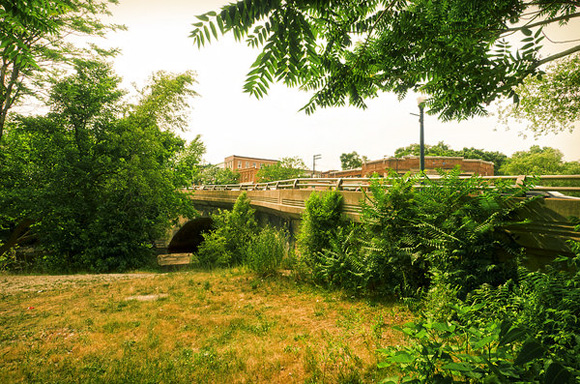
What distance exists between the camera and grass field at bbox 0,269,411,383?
3434 mm

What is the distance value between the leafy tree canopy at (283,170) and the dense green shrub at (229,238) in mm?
37981

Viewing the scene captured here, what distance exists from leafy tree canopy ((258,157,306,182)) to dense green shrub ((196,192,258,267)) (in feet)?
125

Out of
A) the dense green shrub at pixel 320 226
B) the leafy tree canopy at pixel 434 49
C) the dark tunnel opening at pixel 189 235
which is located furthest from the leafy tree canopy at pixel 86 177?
the leafy tree canopy at pixel 434 49

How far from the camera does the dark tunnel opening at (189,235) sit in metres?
26.5

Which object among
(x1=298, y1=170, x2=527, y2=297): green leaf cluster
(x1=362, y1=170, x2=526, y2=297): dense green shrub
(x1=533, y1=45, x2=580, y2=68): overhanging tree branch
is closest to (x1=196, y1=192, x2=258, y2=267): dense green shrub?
(x1=298, y1=170, x2=527, y2=297): green leaf cluster

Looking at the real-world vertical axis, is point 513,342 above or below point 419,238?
below

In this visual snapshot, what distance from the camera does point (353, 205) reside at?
286 inches

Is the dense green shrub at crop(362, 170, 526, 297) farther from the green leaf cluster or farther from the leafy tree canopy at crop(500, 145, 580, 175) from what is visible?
the leafy tree canopy at crop(500, 145, 580, 175)

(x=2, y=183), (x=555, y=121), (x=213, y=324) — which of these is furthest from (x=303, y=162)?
(x=213, y=324)

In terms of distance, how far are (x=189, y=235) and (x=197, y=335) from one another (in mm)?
27773

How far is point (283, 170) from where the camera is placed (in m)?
52.5

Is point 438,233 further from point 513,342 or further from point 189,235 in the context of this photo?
point 189,235

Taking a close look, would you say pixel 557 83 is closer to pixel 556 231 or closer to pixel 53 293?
pixel 556 231

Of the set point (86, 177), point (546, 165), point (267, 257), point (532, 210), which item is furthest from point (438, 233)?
point (546, 165)
